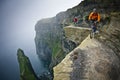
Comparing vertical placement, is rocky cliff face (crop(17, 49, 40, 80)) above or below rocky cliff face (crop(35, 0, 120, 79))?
below

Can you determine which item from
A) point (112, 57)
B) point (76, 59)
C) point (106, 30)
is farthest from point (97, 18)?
point (76, 59)

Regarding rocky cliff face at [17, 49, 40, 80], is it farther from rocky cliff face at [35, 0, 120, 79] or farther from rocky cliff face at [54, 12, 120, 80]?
→ rocky cliff face at [54, 12, 120, 80]

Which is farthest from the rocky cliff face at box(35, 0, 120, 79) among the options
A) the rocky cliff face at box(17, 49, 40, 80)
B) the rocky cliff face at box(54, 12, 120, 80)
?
the rocky cliff face at box(17, 49, 40, 80)

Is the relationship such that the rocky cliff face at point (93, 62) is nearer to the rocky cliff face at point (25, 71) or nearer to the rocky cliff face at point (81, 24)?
the rocky cliff face at point (81, 24)

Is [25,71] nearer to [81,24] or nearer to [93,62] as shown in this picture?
[81,24]

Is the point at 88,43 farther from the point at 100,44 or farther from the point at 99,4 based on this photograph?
the point at 99,4

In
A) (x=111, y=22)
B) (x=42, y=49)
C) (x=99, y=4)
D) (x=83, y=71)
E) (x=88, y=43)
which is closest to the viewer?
(x=83, y=71)

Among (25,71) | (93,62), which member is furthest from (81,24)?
(25,71)

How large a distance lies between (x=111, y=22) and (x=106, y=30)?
241cm

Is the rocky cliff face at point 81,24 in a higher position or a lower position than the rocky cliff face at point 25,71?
higher

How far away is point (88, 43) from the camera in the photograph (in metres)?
25.2

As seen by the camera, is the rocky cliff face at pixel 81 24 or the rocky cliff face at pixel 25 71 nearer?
the rocky cliff face at pixel 81 24

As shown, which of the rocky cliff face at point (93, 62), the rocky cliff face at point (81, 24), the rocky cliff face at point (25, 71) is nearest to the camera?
the rocky cliff face at point (93, 62)

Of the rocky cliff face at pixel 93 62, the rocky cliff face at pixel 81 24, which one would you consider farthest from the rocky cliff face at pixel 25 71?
the rocky cliff face at pixel 93 62
